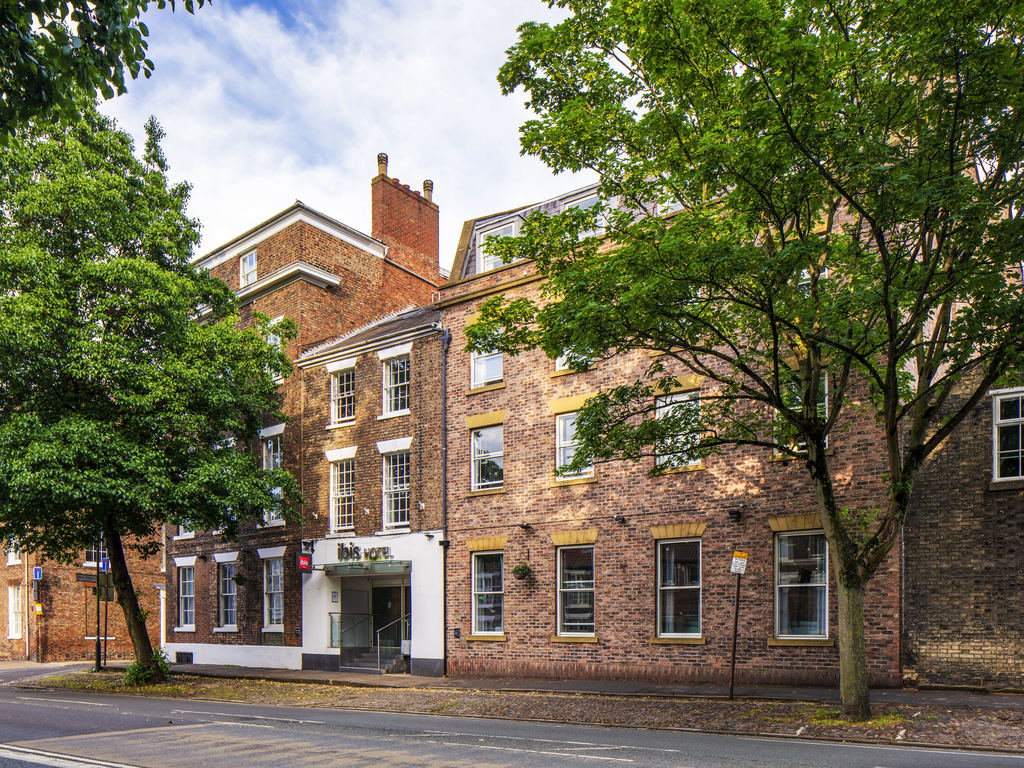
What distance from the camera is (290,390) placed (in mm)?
30047

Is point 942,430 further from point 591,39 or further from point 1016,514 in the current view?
point 591,39

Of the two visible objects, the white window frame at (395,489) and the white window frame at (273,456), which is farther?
the white window frame at (273,456)

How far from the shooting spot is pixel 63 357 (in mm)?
20859

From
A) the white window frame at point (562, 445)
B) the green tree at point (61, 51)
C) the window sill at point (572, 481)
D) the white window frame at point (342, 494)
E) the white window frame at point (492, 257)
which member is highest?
the white window frame at point (492, 257)

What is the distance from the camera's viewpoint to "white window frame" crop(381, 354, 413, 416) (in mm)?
26078

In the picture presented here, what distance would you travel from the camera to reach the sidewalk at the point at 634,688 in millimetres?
14180

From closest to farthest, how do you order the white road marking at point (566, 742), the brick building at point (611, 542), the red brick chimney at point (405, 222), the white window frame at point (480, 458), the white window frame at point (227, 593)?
the white road marking at point (566, 742)
the brick building at point (611, 542)
the white window frame at point (480, 458)
the white window frame at point (227, 593)
the red brick chimney at point (405, 222)

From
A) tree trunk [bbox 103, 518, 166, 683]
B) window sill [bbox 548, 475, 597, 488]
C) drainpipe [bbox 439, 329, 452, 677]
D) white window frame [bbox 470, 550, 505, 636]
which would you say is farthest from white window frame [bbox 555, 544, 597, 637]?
tree trunk [bbox 103, 518, 166, 683]

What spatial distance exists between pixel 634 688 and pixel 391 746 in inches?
319

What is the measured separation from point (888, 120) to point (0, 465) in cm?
1901

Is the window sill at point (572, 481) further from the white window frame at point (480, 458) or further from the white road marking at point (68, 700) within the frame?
the white road marking at point (68, 700)

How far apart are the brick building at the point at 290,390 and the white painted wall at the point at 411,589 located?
0.24 meters

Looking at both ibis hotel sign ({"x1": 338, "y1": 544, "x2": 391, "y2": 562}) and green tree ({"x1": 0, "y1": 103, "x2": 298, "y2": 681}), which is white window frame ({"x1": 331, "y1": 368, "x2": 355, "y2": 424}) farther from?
ibis hotel sign ({"x1": 338, "y1": 544, "x2": 391, "y2": 562})

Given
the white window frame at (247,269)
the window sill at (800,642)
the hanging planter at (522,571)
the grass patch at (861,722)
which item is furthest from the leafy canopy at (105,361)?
the grass patch at (861,722)
